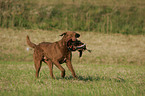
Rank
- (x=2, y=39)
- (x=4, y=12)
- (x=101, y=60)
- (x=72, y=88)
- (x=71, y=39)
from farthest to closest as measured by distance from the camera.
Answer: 1. (x=4, y=12)
2. (x=2, y=39)
3. (x=101, y=60)
4. (x=71, y=39)
5. (x=72, y=88)

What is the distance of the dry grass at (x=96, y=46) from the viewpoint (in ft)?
59.3

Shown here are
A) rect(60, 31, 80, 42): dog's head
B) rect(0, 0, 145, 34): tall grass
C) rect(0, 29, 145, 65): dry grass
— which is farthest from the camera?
rect(0, 0, 145, 34): tall grass

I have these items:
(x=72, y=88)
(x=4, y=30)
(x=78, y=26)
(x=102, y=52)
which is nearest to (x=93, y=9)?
(x=78, y=26)

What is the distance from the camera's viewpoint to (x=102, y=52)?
736 inches

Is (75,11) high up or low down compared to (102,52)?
up

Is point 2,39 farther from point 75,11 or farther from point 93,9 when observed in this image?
point 93,9

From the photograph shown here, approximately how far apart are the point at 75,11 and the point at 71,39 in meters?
14.5

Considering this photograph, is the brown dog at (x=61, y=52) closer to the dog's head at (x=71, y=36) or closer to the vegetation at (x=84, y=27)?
the dog's head at (x=71, y=36)

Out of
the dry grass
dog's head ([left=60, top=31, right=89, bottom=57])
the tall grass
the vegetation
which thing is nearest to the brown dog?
dog's head ([left=60, top=31, right=89, bottom=57])

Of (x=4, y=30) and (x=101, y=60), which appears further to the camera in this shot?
(x=4, y=30)

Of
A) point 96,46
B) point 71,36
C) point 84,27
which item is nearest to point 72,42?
point 71,36

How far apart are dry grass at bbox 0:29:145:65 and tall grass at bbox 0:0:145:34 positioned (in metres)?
0.86

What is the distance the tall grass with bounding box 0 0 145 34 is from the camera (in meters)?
21.4

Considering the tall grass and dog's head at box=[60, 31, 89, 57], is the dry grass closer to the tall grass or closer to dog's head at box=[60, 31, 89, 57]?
the tall grass
